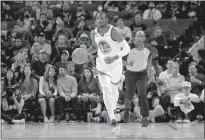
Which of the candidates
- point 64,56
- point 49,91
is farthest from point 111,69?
point 64,56

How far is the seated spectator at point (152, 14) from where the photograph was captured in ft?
59.0

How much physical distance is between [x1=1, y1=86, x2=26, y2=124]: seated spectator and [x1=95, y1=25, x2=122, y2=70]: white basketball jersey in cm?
341

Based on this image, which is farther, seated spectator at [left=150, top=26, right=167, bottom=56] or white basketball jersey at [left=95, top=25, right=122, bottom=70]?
seated spectator at [left=150, top=26, right=167, bottom=56]

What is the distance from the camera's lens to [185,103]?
12344 millimetres

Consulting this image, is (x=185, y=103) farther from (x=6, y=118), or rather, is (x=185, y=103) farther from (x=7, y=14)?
(x=7, y=14)

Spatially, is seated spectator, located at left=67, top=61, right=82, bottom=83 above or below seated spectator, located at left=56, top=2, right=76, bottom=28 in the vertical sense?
below

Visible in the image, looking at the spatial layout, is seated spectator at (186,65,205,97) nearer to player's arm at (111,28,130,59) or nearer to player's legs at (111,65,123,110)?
player's legs at (111,65,123,110)

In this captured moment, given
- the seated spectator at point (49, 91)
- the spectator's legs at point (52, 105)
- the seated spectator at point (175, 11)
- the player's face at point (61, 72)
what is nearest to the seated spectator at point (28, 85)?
the seated spectator at point (49, 91)

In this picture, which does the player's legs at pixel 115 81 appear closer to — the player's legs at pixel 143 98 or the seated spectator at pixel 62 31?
the player's legs at pixel 143 98

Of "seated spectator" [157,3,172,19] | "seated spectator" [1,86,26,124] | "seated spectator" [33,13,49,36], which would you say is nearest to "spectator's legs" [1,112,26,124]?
"seated spectator" [1,86,26,124]

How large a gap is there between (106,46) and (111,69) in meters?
0.44

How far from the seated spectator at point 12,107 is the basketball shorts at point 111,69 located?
3392 millimetres

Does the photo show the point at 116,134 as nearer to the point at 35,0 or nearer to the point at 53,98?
the point at 53,98

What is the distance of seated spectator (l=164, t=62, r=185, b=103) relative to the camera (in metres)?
12.9
